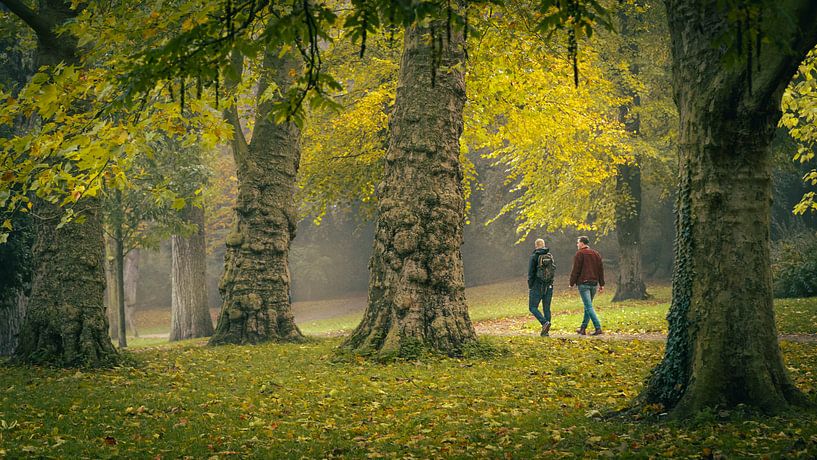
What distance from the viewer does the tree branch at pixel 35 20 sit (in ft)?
32.1

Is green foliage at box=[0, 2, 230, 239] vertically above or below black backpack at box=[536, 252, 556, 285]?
above

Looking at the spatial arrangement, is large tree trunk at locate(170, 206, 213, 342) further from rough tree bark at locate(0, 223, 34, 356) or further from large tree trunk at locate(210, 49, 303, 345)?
large tree trunk at locate(210, 49, 303, 345)

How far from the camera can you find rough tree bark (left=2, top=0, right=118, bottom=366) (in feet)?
33.6

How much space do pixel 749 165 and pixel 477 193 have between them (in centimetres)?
3145

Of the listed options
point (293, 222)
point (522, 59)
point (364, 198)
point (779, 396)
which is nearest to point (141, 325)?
point (364, 198)

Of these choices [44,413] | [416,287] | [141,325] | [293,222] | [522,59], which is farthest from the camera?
[141,325]

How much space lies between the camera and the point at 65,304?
1029 cm

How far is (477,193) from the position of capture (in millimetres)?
37406

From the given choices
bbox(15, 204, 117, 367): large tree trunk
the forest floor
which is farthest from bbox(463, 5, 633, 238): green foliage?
bbox(15, 204, 117, 367): large tree trunk

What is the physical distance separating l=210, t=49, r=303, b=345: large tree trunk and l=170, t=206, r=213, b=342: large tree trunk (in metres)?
8.60

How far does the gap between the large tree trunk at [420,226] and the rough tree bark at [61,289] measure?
12.9 ft

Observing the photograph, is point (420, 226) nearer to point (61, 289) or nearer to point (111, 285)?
point (61, 289)

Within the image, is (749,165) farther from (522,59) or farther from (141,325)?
(141,325)

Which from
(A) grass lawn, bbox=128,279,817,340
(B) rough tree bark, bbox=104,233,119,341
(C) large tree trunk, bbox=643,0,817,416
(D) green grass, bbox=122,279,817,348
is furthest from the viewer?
(B) rough tree bark, bbox=104,233,119,341
